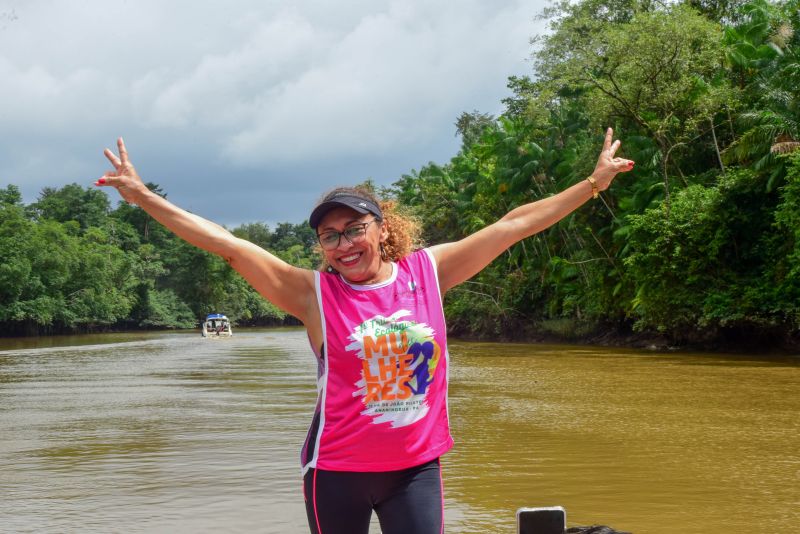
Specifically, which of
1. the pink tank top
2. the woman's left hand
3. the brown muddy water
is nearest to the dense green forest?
the brown muddy water

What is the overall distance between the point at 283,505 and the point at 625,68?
73.9 feet

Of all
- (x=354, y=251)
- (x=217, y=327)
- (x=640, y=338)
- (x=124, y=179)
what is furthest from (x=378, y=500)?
(x=217, y=327)

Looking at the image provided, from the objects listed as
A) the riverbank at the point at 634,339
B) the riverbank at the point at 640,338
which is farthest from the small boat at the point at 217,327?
the riverbank at the point at 640,338

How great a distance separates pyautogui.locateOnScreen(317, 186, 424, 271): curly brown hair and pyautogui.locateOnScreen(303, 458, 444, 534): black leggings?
679 millimetres

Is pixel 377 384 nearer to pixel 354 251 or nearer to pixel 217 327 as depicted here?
pixel 354 251

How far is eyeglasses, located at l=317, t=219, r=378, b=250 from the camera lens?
250 cm

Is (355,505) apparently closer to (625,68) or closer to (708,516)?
(708,516)

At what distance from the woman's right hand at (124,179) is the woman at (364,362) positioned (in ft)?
0.26

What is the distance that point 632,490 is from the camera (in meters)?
5.83

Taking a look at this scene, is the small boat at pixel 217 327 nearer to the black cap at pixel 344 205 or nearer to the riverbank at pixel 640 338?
the riverbank at pixel 640 338

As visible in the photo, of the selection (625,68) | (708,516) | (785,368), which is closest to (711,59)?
(625,68)

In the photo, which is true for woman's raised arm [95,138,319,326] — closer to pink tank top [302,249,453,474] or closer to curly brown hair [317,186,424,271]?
pink tank top [302,249,453,474]

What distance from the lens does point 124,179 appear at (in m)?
2.64

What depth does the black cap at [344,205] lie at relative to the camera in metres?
2.49
